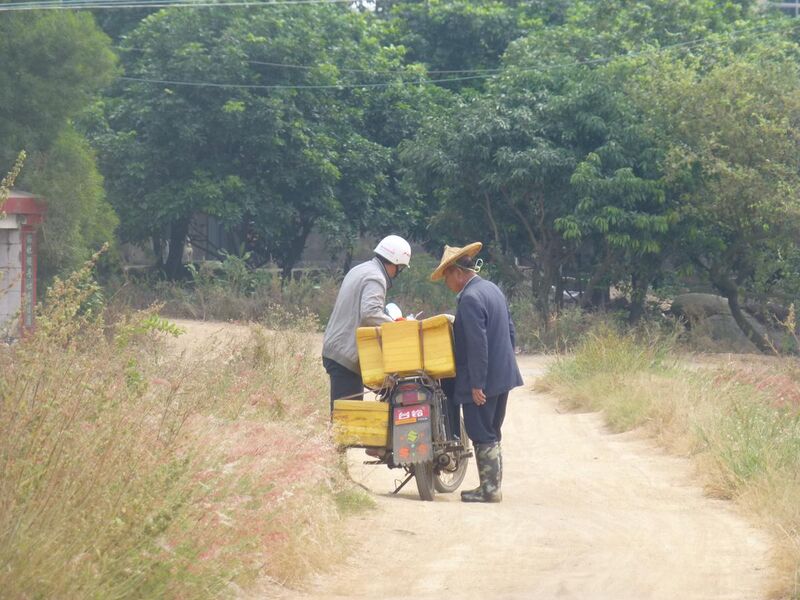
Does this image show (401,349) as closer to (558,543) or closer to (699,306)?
(558,543)

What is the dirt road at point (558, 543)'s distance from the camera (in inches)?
239

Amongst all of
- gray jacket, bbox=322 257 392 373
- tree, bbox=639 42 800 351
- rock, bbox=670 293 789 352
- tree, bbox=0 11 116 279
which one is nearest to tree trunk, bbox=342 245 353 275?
rock, bbox=670 293 789 352

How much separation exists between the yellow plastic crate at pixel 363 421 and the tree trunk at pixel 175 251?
22.0m

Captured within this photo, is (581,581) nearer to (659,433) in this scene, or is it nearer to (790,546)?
(790,546)

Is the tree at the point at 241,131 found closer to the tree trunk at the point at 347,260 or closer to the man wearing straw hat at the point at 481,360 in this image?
the tree trunk at the point at 347,260

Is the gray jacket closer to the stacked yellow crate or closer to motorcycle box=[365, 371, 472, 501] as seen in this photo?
the stacked yellow crate

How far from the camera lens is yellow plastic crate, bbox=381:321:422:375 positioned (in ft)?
26.7

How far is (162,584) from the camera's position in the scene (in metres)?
4.85

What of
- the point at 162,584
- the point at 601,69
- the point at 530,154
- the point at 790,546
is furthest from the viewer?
the point at 601,69

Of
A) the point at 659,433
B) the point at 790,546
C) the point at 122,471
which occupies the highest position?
the point at 122,471

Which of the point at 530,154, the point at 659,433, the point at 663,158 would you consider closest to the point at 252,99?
the point at 530,154

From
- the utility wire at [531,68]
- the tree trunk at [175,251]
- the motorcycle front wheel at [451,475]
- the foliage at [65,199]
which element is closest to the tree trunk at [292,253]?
the tree trunk at [175,251]

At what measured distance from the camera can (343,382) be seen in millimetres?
8758

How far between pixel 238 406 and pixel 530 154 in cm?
1452
